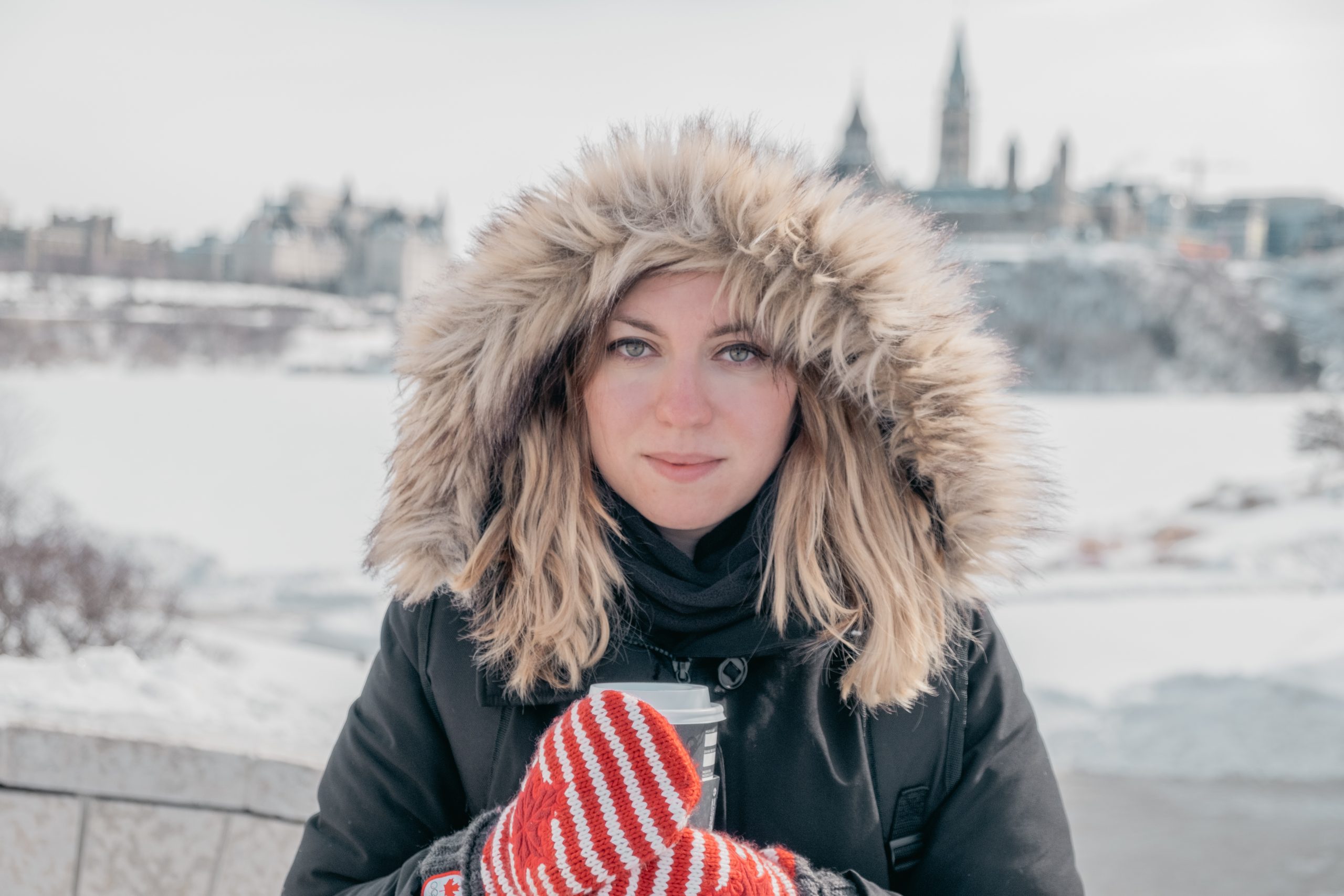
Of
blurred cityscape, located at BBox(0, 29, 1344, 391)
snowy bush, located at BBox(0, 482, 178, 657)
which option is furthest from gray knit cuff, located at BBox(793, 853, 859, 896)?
blurred cityscape, located at BBox(0, 29, 1344, 391)

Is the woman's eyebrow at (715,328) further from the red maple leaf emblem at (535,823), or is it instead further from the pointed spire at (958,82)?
the pointed spire at (958,82)

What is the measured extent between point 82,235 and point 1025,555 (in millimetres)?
37551

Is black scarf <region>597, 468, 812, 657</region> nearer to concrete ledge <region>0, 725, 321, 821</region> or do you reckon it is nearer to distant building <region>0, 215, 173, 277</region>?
concrete ledge <region>0, 725, 321, 821</region>

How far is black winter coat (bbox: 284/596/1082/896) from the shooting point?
1105 mm

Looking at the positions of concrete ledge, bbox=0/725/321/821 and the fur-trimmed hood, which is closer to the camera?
the fur-trimmed hood

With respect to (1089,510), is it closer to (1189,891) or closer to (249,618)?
(249,618)

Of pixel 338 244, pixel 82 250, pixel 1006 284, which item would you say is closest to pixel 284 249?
pixel 338 244

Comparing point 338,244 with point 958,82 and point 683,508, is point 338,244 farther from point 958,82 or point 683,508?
point 683,508

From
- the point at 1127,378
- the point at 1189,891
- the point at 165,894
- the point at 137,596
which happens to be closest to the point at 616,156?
the point at 165,894

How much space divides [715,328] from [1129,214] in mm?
67835

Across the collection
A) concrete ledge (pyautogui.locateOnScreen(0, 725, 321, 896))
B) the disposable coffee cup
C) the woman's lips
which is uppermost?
the woman's lips

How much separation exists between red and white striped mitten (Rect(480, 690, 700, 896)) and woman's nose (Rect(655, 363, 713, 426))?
327 mm

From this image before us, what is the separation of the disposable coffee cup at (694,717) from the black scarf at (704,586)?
19cm

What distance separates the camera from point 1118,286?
40.9m
